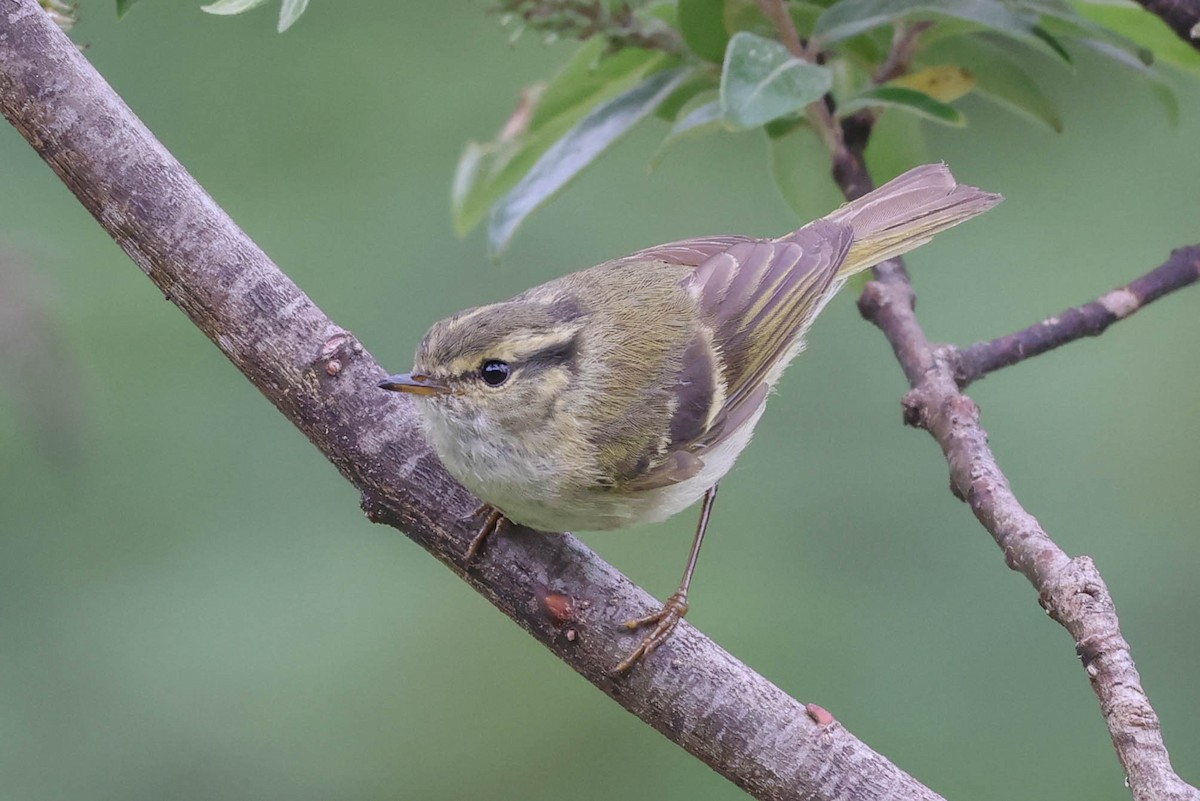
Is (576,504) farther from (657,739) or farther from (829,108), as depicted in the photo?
(657,739)

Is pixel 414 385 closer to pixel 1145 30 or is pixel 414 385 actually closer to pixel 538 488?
pixel 538 488

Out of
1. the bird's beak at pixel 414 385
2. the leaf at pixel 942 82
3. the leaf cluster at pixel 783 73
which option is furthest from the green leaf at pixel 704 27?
the bird's beak at pixel 414 385

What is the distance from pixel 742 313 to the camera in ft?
8.19

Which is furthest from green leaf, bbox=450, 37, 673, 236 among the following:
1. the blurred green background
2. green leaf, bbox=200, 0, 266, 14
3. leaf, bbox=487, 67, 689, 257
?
the blurred green background

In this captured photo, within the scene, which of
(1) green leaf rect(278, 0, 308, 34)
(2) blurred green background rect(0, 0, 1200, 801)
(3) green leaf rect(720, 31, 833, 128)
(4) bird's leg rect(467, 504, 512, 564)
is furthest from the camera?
(2) blurred green background rect(0, 0, 1200, 801)

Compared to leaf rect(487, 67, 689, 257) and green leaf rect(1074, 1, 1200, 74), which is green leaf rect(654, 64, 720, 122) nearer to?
leaf rect(487, 67, 689, 257)

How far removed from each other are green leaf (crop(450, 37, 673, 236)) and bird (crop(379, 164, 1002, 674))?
22 cm

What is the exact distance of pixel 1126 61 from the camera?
86.5 inches

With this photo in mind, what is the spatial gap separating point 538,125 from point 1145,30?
104 cm

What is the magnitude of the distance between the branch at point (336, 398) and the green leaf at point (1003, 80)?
118cm

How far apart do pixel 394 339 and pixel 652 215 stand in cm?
113

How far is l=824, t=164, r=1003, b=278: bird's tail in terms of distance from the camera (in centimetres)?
253

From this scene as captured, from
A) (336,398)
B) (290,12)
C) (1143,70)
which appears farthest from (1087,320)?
(290,12)

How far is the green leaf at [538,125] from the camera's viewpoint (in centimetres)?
243
